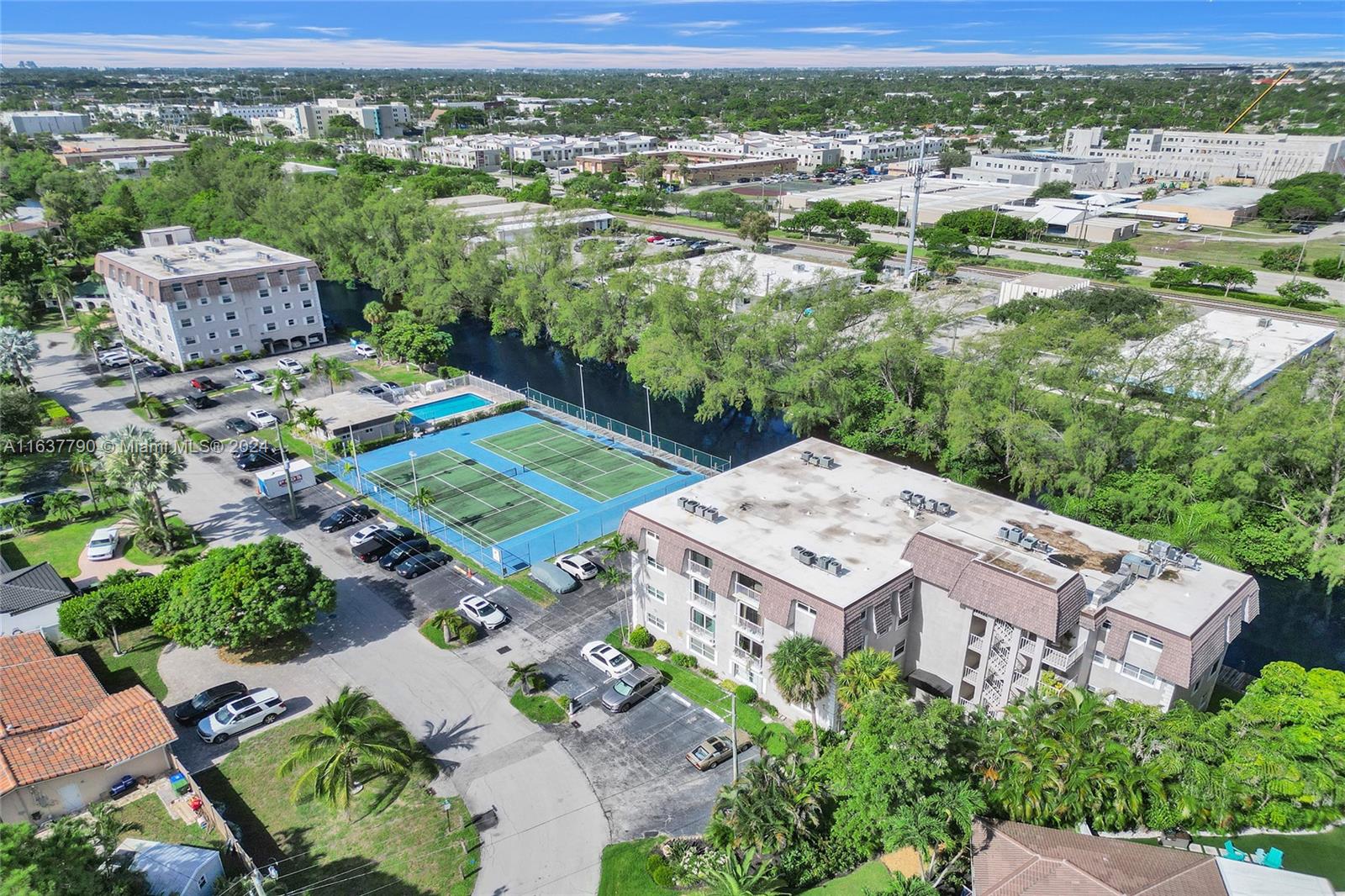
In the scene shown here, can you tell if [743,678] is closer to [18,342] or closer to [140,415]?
[140,415]

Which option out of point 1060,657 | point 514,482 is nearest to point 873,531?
point 1060,657

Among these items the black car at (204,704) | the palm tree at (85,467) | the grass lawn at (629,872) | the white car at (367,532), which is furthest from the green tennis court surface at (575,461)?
the grass lawn at (629,872)

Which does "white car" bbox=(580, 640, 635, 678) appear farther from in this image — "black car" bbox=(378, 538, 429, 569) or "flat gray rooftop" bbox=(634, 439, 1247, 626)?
"black car" bbox=(378, 538, 429, 569)

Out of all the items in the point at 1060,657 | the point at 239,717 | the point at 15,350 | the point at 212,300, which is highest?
the point at 212,300

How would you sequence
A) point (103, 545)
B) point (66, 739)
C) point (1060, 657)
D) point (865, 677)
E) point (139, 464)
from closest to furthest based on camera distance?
point (865, 677) → point (66, 739) → point (1060, 657) → point (139, 464) → point (103, 545)

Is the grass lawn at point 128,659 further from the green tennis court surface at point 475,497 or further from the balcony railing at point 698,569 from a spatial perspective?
the balcony railing at point 698,569

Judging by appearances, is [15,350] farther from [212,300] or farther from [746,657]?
[746,657]

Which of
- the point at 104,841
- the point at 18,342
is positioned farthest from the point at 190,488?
the point at 104,841

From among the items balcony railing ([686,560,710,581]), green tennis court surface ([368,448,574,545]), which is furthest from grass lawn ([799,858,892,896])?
green tennis court surface ([368,448,574,545])
